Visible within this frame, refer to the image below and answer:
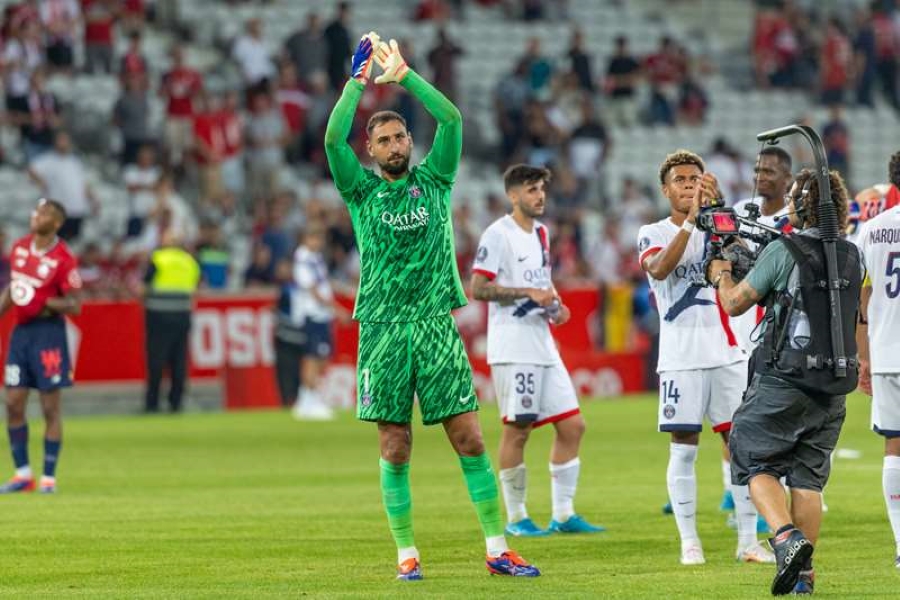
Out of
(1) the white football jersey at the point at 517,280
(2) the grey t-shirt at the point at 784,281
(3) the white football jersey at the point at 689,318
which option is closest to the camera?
(2) the grey t-shirt at the point at 784,281

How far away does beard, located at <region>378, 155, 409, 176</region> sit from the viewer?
36.1 feet

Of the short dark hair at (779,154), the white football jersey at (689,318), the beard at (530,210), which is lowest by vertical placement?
the white football jersey at (689,318)

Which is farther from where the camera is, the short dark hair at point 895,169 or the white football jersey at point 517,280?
the white football jersey at point 517,280

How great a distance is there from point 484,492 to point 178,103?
66.2 ft

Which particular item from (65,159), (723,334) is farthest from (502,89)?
(723,334)

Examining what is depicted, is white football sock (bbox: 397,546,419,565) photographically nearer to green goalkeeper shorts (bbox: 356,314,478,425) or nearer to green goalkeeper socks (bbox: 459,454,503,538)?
green goalkeeper socks (bbox: 459,454,503,538)

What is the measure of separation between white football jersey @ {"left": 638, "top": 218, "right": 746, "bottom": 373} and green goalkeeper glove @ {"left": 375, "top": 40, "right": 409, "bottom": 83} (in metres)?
2.16

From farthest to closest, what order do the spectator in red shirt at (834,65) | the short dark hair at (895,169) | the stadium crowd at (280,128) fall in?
the spectator in red shirt at (834,65)
the stadium crowd at (280,128)
the short dark hair at (895,169)

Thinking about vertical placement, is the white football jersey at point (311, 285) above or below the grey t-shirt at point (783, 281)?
below

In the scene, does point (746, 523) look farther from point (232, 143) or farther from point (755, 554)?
point (232, 143)

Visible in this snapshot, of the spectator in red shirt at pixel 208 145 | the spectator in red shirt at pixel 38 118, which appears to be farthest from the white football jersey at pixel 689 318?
the spectator in red shirt at pixel 208 145

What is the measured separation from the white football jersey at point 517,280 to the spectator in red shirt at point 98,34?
18024 mm

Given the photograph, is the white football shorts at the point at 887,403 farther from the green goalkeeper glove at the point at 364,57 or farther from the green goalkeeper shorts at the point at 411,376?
the green goalkeeper glove at the point at 364,57

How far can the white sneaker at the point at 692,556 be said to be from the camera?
11.6 meters
